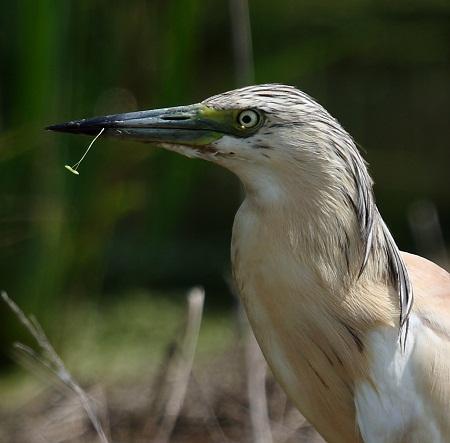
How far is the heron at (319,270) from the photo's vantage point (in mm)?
2428

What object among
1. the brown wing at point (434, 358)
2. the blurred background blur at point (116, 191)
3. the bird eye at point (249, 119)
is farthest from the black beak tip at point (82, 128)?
the blurred background blur at point (116, 191)

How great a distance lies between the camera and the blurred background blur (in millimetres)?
4055

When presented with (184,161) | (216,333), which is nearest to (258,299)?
(184,161)

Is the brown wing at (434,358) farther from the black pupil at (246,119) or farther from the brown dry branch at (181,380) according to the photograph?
the brown dry branch at (181,380)

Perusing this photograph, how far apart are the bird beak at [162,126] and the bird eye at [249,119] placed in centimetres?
6

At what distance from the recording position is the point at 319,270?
2566mm

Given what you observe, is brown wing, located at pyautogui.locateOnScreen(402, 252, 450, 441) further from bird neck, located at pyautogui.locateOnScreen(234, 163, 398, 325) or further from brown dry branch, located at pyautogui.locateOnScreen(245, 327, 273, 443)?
brown dry branch, located at pyautogui.locateOnScreen(245, 327, 273, 443)

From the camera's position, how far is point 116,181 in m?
4.54

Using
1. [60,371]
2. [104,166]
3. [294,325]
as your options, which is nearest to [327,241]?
[294,325]

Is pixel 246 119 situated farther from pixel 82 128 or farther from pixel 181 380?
pixel 181 380

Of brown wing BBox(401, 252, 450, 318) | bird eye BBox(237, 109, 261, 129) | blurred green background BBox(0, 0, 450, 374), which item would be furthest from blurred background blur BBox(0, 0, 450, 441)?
bird eye BBox(237, 109, 261, 129)

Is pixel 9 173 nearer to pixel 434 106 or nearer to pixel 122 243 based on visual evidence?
pixel 122 243

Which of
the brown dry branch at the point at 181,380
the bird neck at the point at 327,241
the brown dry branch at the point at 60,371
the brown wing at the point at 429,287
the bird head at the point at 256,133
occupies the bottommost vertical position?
the brown dry branch at the point at 181,380

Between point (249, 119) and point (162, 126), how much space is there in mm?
173
